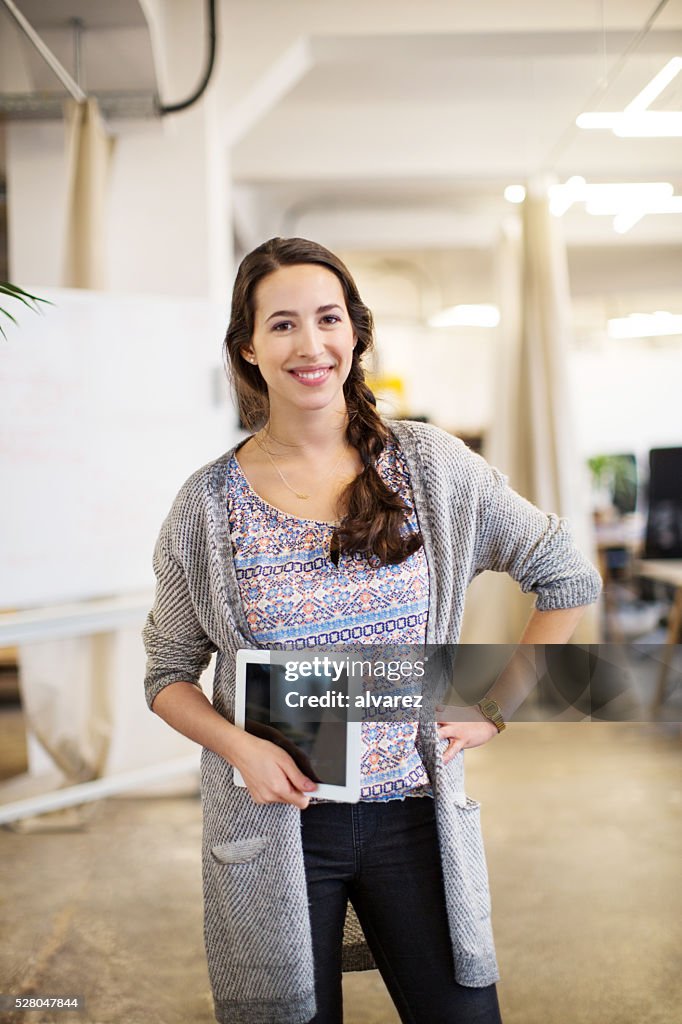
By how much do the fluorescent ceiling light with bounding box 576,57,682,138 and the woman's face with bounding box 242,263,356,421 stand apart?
0.85 m

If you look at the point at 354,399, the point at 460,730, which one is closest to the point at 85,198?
the point at 354,399

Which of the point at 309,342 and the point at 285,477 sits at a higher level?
the point at 309,342

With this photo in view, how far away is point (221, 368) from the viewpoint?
11.4 feet

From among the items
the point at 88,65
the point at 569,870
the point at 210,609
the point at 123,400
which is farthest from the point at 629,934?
the point at 88,65

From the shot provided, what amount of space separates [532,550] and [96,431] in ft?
7.41

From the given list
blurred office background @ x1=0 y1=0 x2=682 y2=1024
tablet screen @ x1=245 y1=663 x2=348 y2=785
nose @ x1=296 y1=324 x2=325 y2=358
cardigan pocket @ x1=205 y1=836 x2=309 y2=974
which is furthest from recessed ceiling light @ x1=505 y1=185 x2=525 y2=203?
cardigan pocket @ x1=205 y1=836 x2=309 y2=974

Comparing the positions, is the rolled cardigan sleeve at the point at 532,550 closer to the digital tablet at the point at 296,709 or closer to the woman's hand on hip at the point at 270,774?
the digital tablet at the point at 296,709

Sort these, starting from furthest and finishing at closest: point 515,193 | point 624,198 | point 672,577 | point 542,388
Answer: point 515,193, point 542,388, point 672,577, point 624,198

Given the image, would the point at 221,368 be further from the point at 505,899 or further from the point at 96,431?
the point at 505,899

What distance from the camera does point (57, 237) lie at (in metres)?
3.56

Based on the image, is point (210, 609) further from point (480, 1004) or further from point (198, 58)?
point (198, 58)

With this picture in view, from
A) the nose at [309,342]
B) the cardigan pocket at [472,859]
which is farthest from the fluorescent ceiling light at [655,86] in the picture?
the cardigan pocket at [472,859]

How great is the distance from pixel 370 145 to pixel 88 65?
1.94 m

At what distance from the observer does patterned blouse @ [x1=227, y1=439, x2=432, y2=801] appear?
1.15 m
